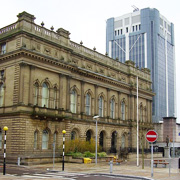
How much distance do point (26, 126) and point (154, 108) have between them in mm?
100393

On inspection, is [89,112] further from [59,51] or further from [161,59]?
[161,59]

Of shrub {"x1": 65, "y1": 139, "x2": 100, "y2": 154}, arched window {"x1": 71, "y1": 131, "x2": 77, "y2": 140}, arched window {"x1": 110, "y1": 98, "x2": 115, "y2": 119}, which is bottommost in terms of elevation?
shrub {"x1": 65, "y1": 139, "x2": 100, "y2": 154}

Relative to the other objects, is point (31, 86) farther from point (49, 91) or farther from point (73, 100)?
point (73, 100)

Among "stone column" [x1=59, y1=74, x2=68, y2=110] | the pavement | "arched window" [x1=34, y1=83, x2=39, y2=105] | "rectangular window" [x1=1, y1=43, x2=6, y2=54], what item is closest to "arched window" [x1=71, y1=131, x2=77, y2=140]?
"stone column" [x1=59, y1=74, x2=68, y2=110]

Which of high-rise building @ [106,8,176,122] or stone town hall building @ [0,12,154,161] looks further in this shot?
high-rise building @ [106,8,176,122]

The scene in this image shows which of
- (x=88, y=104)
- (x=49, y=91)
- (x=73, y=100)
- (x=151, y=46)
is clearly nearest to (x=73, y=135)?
(x=73, y=100)

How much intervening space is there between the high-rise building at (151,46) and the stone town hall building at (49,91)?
249 feet

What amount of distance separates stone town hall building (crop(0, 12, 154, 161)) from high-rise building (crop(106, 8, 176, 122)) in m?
75.8

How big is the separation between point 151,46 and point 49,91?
94.2 meters

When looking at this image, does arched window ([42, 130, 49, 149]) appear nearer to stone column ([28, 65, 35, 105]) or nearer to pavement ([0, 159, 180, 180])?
stone column ([28, 65, 35, 105])

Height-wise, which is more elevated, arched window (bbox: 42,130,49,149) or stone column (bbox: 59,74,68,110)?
stone column (bbox: 59,74,68,110)

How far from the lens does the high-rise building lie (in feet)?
432

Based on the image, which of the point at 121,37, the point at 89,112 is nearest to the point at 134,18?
the point at 121,37

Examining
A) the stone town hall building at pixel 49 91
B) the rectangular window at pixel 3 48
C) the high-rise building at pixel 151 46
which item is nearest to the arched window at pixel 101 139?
the stone town hall building at pixel 49 91
